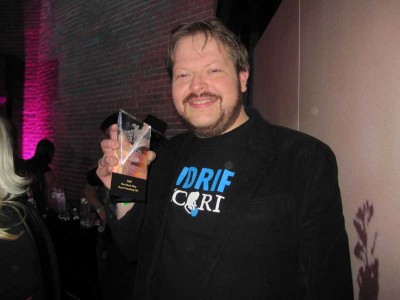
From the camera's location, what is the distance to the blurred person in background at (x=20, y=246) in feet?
4.25

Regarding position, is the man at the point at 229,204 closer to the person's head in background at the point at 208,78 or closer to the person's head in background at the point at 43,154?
the person's head in background at the point at 208,78

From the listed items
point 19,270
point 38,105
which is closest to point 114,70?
point 38,105

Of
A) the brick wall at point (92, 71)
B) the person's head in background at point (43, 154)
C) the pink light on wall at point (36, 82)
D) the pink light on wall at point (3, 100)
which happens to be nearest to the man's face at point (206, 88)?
the brick wall at point (92, 71)

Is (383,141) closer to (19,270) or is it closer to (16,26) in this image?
(19,270)

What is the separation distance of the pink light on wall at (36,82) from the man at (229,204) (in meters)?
6.59

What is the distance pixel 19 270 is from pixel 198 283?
767 mm

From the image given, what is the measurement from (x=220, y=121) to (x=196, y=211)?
408 millimetres

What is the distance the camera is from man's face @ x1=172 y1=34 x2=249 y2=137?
1384mm

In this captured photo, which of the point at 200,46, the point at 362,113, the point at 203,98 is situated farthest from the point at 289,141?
the point at 200,46

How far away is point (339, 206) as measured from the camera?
1.12m

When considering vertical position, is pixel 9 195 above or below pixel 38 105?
below

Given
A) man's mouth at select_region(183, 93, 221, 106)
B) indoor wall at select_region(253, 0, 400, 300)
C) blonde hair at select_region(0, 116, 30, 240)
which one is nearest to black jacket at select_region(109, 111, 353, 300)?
indoor wall at select_region(253, 0, 400, 300)

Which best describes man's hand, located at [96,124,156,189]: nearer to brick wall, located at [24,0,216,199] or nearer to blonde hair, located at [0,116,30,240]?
blonde hair, located at [0,116,30,240]

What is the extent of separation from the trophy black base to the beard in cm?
35
